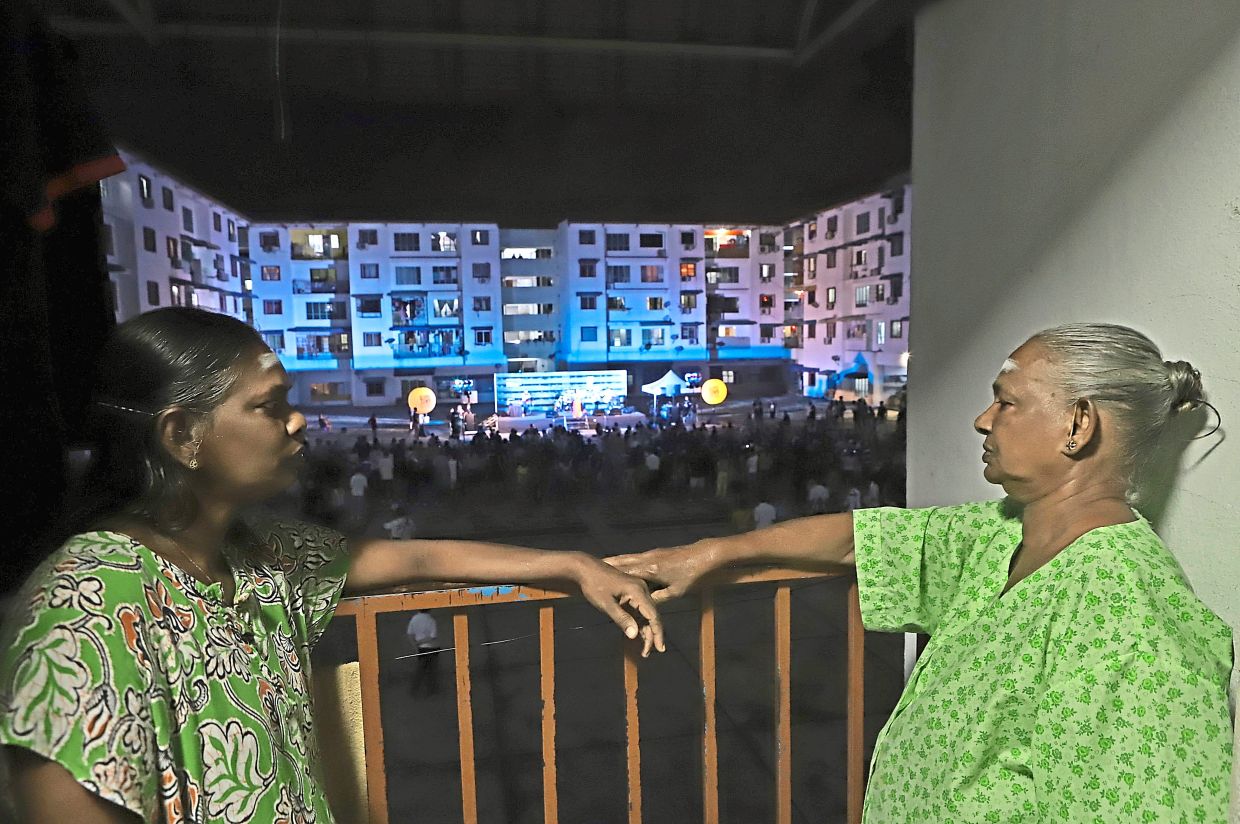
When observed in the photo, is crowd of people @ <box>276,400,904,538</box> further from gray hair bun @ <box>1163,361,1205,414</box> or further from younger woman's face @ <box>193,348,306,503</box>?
younger woman's face @ <box>193,348,306,503</box>

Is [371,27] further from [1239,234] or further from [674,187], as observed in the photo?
[674,187]

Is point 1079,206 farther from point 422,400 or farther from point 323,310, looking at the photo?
point 323,310

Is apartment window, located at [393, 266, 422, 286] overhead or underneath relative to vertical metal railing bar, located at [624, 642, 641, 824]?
overhead

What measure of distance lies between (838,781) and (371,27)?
13.7 ft

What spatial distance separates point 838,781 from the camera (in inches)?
155

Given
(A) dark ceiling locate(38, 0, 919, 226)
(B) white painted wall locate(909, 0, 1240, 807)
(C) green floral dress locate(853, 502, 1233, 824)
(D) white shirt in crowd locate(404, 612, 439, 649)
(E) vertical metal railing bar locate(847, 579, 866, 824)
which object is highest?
(A) dark ceiling locate(38, 0, 919, 226)

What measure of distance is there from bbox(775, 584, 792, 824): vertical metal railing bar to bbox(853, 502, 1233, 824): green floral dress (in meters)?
0.23

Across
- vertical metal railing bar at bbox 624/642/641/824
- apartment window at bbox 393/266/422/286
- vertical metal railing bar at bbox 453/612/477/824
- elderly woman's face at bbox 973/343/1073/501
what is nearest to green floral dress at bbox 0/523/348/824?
vertical metal railing bar at bbox 453/612/477/824

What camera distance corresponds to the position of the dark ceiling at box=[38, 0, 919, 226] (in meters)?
2.57

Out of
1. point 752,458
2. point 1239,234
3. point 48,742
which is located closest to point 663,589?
point 48,742

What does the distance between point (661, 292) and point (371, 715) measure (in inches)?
421

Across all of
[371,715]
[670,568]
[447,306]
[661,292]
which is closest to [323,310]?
[447,306]

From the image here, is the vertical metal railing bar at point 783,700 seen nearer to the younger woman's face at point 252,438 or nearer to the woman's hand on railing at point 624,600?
the woman's hand on railing at point 624,600

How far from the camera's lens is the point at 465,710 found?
49.9 inches
